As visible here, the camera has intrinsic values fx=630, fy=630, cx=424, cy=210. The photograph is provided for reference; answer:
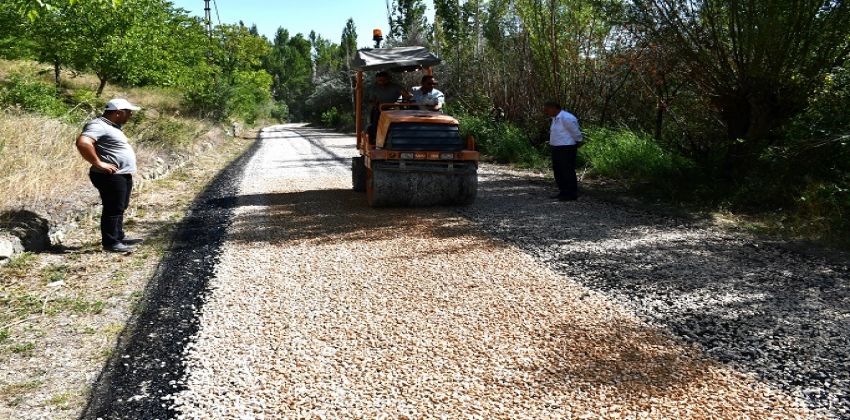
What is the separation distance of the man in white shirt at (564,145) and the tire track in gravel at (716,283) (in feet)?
2.78

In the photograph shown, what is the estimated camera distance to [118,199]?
640 centimetres

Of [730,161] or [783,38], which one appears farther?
[730,161]

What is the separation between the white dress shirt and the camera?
29.9 ft

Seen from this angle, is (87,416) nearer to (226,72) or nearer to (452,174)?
(452,174)

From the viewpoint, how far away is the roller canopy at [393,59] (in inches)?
355

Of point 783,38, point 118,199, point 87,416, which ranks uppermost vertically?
point 783,38

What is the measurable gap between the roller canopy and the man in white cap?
11.7 feet

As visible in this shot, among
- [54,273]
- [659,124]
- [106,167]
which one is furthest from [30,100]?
[659,124]

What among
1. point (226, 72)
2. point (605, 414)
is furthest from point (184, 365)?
point (226, 72)

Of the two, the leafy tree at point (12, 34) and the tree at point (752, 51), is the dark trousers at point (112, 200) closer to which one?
the tree at point (752, 51)

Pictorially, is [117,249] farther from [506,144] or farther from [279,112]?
[279,112]

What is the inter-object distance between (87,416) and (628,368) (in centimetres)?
286

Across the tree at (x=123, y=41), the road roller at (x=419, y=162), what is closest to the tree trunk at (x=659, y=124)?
the road roller at (x=419, y=162)

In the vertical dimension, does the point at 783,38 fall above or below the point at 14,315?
above
